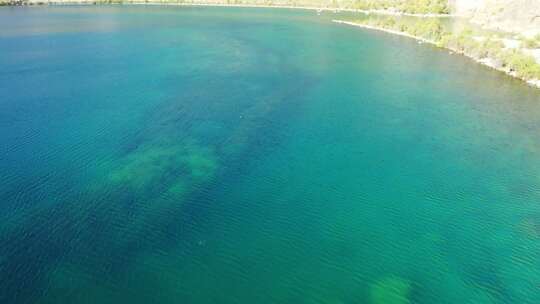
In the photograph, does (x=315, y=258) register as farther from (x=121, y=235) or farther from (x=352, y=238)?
(x=121, y=235)

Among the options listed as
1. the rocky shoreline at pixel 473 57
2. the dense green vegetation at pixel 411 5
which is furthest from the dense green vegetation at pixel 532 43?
the dense green vegetation at pixel 411 5

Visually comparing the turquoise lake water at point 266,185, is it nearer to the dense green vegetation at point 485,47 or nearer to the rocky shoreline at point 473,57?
the rocky shoreline at point 473,57

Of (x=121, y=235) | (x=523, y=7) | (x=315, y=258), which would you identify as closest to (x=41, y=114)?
(x=121, y=235)

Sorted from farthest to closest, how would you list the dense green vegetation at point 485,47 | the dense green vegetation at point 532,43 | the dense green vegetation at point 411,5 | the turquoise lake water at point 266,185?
1. the dense green vegetation at point 411,5
2. the dense green vegetation at point 532,43
3. the dense green vegetation at point 485,47
4. the turquoise lake water at point 266,185

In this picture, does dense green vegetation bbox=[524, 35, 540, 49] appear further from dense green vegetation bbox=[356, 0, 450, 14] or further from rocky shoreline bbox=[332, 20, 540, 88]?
dense green vegetation bbox=[356, 0, 450, 14]

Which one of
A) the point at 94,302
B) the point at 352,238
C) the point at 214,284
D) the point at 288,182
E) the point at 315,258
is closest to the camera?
the point at 94,302

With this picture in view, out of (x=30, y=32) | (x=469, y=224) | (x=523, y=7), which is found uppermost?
(x=523, y=7)

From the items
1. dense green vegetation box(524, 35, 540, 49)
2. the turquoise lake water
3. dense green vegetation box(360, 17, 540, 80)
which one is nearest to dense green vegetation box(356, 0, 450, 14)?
dense green vegetation box(360, 17, 540, 80)
